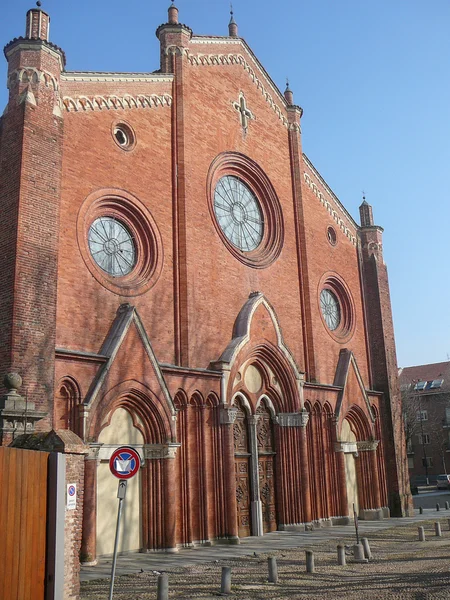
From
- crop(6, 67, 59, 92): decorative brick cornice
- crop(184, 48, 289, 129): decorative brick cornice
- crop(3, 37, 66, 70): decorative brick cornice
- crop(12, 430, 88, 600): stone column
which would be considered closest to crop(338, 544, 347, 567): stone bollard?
crop(12, 430, 88, 600): stone column

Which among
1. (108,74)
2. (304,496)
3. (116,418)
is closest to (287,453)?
(304,496)

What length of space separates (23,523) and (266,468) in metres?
13.7

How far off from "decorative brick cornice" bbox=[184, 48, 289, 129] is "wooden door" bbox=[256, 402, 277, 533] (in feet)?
40.6

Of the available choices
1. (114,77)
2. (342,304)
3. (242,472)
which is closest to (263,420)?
(242,472)

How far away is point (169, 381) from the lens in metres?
18.6

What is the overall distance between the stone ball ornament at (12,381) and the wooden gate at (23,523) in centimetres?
406

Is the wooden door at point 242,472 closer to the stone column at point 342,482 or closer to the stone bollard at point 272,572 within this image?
the stone column at point 342,482

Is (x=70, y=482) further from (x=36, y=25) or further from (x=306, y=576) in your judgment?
(x=36, y=25)

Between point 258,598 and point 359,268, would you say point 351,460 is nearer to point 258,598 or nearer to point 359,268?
point 359,268

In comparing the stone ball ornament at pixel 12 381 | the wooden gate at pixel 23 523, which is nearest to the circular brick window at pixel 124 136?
the stone ball ornament at pixel 12 381

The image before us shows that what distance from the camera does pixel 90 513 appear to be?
49.6 ft

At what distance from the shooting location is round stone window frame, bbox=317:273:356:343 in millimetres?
27766

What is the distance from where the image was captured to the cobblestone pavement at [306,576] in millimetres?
11070

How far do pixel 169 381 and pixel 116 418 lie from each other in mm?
2089
